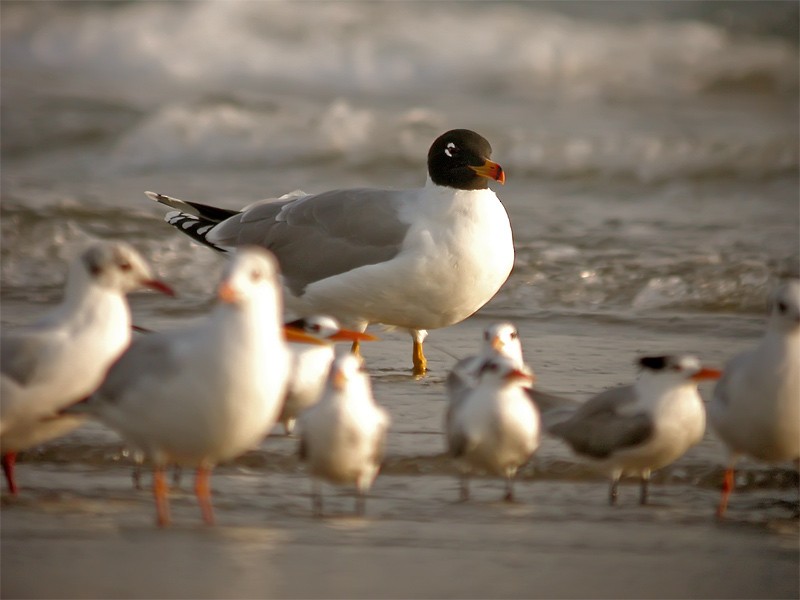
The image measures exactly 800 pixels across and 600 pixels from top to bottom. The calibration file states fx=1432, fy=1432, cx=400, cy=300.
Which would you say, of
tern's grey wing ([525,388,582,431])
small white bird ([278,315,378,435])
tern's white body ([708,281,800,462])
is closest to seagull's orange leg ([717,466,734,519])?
tern's white body ([708,281,800,462])

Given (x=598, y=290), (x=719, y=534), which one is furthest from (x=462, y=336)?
(x=719, y=534)

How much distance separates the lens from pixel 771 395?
14.1 ft

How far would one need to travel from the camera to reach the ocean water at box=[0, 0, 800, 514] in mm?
7148

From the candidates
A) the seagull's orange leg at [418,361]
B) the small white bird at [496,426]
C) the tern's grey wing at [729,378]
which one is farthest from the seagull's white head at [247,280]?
the seagull's orange leg at [418,361]

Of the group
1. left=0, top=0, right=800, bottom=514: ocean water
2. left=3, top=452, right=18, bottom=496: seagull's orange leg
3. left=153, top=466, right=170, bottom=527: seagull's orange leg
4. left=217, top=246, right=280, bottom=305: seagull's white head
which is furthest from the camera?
left=0, top=0, right=800, bottom=514: ocean water

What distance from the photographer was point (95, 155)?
46.9ft

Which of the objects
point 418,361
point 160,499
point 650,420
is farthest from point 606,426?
point 418,361

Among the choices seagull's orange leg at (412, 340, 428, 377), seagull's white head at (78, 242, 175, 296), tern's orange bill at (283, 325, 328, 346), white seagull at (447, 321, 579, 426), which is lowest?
seagull's orange leg at (412, 340, 428, 377)

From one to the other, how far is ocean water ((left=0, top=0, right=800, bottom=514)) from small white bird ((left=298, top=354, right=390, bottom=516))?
520mm

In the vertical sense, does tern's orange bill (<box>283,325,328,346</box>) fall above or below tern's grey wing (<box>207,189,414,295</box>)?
below

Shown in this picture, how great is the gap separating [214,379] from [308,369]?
1.20 meters

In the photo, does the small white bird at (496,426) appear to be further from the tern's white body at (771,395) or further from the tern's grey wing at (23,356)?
the tern's grey wing at (23,356)

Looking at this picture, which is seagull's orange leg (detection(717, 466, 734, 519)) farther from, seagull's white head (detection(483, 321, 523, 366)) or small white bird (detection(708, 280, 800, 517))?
seagull's white head (detection(483, 321, 523, 366))

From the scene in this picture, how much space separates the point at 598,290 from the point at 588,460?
3701 millimetres
